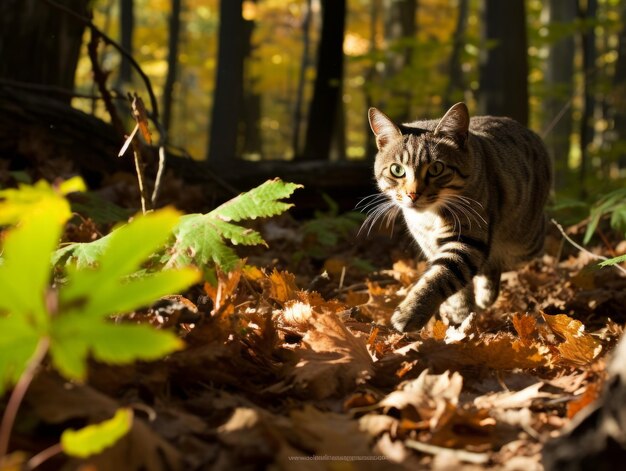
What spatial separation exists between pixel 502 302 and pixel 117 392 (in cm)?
366

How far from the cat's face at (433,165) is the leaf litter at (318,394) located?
1436mm

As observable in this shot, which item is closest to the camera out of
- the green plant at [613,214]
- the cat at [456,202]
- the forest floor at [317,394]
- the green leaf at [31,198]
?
the forest floor at [317,394]

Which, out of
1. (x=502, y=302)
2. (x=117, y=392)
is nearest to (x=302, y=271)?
(x=502, y=302)

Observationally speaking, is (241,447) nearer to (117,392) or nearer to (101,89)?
(117,392)

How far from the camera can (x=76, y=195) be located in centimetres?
498

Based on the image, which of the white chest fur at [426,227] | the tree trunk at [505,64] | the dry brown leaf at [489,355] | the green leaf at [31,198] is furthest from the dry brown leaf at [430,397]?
the tree trunk at [505,64]

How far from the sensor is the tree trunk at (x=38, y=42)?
6.22m

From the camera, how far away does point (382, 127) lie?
4801mm

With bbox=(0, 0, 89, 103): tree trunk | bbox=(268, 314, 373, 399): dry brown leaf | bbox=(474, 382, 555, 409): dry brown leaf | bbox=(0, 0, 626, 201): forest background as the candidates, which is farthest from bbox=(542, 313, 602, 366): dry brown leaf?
bbox=(0, 0, 89, 103): tree trunk

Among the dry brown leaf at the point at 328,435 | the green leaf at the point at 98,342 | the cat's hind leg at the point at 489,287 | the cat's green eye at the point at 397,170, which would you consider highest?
the cat's green eye at the point at 397,170

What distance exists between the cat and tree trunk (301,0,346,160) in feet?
16.5

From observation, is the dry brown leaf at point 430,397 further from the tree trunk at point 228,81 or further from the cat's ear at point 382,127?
the tree trunk at point 228,81

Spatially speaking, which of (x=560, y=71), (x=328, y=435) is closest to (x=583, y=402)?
(x=328, y=435)

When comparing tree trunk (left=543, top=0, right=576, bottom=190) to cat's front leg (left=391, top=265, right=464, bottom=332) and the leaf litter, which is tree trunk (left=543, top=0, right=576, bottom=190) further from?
the leaf litter
